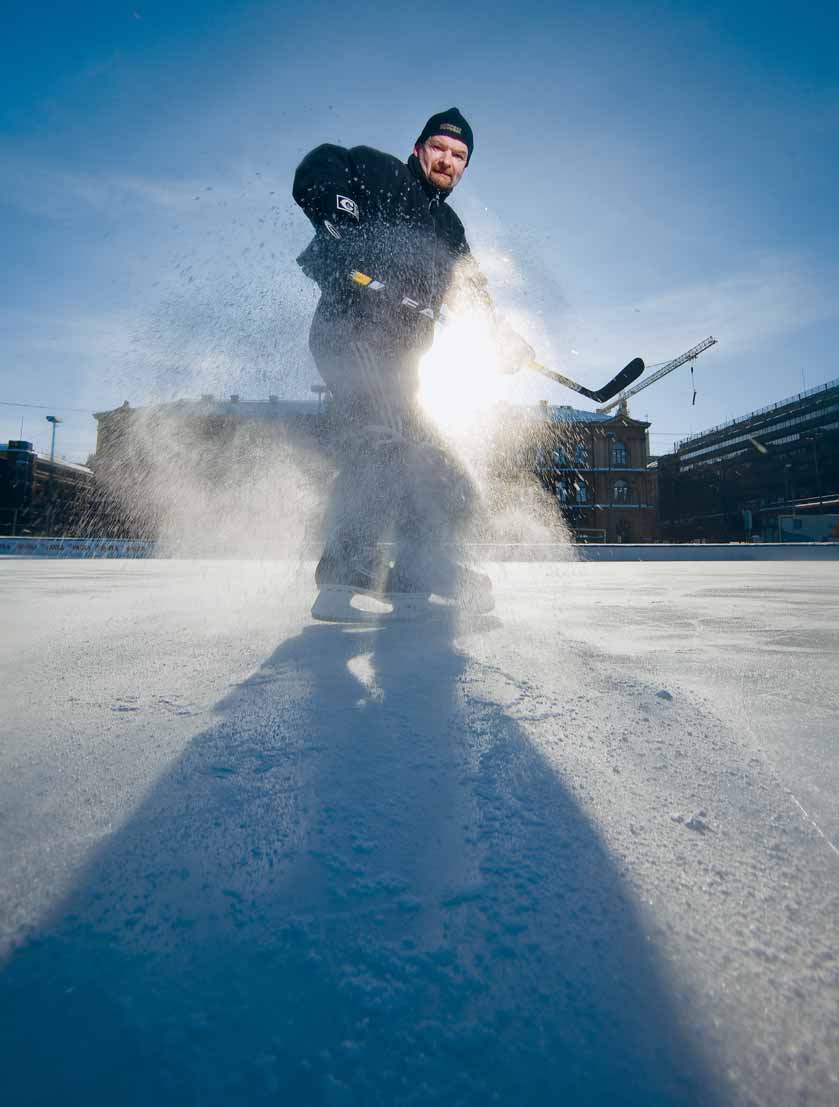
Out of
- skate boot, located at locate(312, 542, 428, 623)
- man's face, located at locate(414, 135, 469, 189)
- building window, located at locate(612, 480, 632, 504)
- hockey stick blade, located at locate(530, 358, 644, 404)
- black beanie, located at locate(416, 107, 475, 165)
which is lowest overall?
skate boot, located at locate(312, 542, 428, 623)

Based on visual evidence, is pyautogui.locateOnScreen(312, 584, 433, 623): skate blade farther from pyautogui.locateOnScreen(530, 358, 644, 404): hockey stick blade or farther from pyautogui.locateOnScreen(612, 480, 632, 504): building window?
pyautogui.locateOnScreen(612, 480, 632, 504): building window

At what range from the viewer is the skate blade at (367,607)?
1.86 metres

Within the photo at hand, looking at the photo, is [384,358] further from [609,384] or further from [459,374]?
[609,384]

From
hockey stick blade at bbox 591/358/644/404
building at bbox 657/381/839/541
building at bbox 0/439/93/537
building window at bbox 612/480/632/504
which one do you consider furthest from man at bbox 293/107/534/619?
building window at bbox 612/480/632/504

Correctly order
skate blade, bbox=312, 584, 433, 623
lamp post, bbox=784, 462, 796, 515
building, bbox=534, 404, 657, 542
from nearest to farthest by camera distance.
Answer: skate blade, bbox=312, 584, 433, 623
building, bbox=534, 404, 657, 542
lamp post, bbox=784, 462, 796, 515

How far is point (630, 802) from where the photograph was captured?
52 cm

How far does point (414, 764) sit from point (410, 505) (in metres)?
1.87

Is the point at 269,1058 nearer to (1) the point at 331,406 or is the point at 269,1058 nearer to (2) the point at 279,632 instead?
(2) the point at 279,632

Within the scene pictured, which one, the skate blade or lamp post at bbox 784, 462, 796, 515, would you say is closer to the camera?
the skate blade

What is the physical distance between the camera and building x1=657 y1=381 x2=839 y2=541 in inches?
1339

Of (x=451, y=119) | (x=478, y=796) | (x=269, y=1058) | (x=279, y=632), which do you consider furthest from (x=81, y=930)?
(x=451, y=119)

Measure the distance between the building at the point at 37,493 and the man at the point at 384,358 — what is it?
2019cm

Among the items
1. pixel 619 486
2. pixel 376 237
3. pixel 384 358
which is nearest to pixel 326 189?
pixel 376 237

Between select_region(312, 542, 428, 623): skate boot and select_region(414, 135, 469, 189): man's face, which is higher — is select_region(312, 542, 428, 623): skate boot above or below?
below
